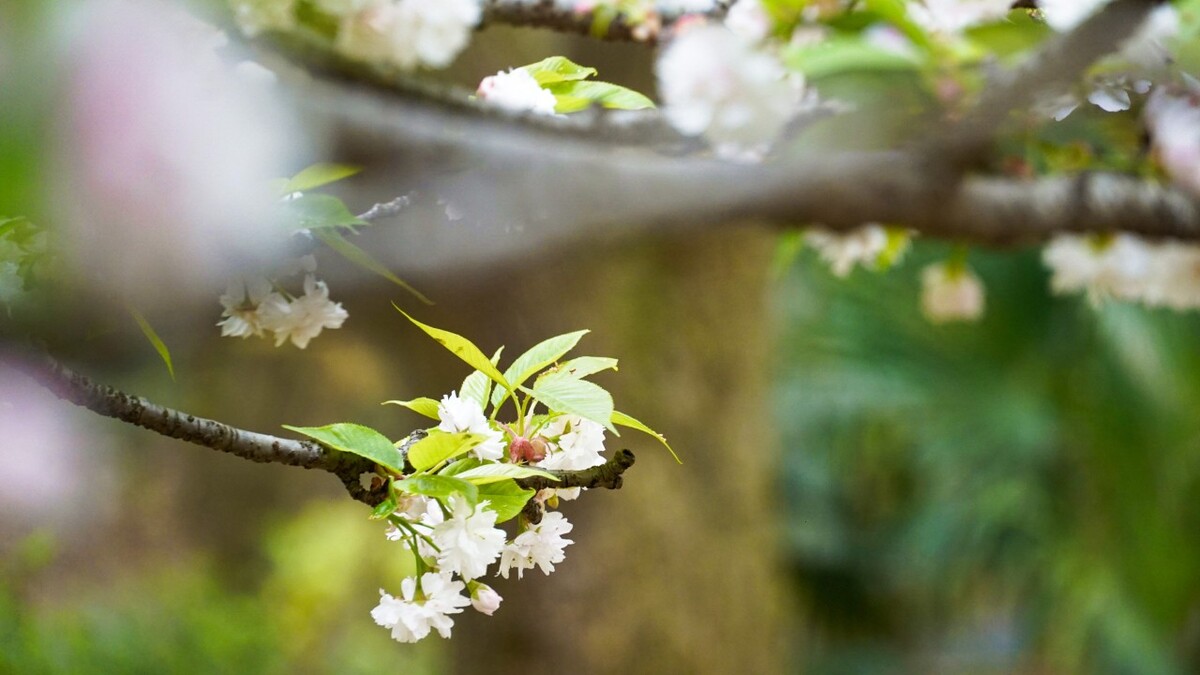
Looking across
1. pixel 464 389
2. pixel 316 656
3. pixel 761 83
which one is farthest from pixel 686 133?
pixel 316 656

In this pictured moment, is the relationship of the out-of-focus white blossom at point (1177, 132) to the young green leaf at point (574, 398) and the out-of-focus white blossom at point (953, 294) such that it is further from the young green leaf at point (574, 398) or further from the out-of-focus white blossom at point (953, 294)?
the young green leaf at point (574, 398)

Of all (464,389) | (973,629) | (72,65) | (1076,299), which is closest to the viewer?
(72,65)

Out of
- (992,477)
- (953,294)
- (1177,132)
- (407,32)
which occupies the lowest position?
(992,477)

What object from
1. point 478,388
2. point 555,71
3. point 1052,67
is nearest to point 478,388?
point 478,388

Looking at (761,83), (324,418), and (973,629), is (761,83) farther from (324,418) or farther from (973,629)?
(973,629)

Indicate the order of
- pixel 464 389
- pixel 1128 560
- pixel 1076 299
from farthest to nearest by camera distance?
pixel 1076 299 → pixel 1128 560 → pixel 464 389

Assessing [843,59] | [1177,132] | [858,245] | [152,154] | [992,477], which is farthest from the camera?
[992,477]

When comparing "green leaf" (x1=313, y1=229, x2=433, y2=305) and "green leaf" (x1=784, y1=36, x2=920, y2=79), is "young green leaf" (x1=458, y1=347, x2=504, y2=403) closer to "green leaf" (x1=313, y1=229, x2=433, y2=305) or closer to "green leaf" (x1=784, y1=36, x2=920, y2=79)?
"green leaf" (x1=313, y1=229, x2=433, y2=305)

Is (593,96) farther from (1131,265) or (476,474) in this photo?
(1131,265)

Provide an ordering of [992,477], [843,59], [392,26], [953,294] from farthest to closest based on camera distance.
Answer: [992,477] → [953,294] → [843,59] → [392,26]
